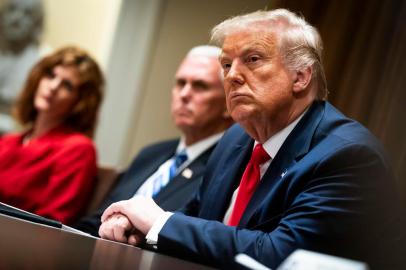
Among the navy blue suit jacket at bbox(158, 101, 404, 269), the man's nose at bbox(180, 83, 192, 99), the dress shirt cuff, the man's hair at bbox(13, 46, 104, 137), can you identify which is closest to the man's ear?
the navy blue suit jacket at bbox(158, 101, 404, 269)

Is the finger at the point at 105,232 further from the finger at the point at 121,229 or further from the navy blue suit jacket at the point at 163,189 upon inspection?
the navy blue suit jacket at the point at 163,189

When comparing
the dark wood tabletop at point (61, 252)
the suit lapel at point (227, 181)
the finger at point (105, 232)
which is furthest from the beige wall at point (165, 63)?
the dark wood tabletop at point (61, 252)

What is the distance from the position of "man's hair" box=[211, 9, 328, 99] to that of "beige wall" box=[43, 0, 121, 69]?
235cm

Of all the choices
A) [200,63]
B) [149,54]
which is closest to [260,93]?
[200,63]

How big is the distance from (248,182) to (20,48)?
270 centimetres

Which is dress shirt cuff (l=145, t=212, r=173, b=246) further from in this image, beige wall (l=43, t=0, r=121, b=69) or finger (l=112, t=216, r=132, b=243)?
beige wall (l=43, t=0, r=121, b=69)

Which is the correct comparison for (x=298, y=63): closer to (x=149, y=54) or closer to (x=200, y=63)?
(x=200, y=63)

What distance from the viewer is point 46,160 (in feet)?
9.57

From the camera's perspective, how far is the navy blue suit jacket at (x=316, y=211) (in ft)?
5.01

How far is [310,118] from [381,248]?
1.27ft

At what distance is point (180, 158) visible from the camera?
261cm

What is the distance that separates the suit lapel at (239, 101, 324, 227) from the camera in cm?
169

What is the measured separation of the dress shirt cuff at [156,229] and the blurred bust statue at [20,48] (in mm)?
2682

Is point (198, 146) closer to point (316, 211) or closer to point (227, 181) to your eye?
point (227, 181)
